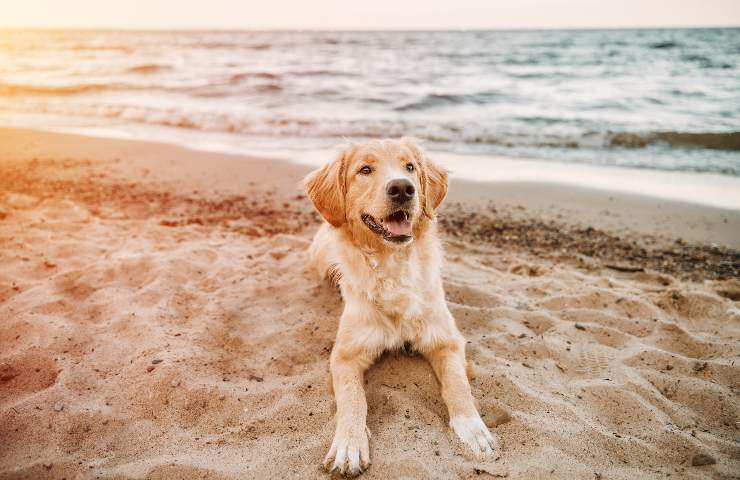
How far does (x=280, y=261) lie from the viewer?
5.13m

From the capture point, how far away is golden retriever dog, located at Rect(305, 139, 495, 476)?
3070mm

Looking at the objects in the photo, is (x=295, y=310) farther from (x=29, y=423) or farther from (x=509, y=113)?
(x=509, y=113)

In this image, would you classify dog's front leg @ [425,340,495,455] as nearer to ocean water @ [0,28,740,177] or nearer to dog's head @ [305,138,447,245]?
dog's head @ [305,138,447,245]

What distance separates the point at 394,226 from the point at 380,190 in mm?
272

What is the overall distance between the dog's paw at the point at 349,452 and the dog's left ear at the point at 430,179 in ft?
5.64

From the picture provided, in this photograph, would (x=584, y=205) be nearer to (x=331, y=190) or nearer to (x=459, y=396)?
(x=331, y=190)

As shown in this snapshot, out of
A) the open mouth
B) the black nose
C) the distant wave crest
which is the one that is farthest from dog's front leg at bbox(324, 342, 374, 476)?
the distant wave crest

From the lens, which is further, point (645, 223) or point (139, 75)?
point (139, 75)

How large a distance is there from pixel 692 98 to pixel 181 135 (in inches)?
602

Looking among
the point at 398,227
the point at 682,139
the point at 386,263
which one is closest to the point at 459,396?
the point at 386,263

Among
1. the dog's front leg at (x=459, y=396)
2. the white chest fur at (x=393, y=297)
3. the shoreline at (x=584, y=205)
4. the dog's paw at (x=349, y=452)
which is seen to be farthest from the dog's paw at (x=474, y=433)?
the shoreline at (x=584, y=205)

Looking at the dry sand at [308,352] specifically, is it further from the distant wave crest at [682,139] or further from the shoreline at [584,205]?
the distant wave crest at [682,139]

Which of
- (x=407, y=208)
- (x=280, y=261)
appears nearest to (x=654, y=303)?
(x=407, y=208)

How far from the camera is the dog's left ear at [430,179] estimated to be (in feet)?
12.0
